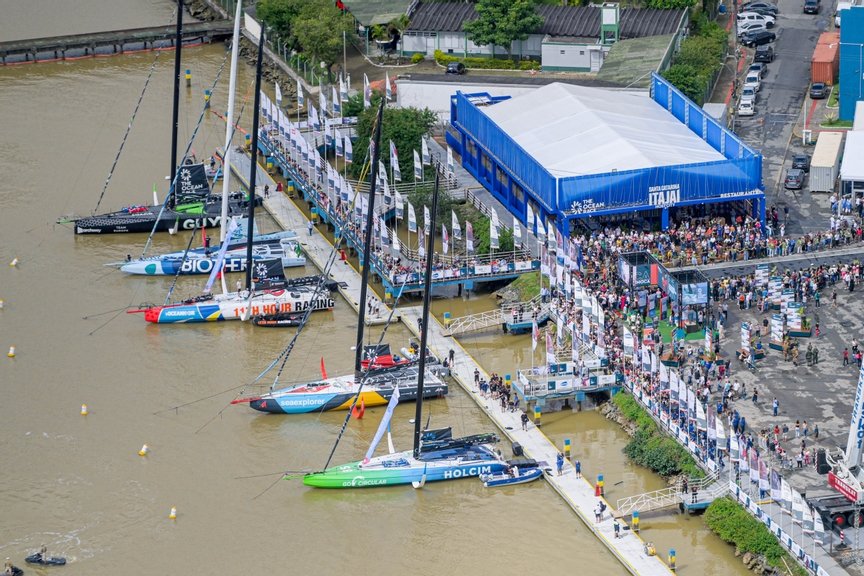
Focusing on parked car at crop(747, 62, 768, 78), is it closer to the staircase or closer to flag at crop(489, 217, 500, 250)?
flag at crop(489, 217, 500, 250)

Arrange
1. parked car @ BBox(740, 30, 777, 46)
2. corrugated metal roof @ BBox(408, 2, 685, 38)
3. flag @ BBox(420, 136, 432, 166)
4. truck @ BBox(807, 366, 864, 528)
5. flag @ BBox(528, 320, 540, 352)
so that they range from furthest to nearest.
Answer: parked car @ BBox(740, 30, 777, 46), corrugated metal roof @ BBox(408, 2, 685, 38), flag @ BBox(420, 136, 432, 166), flag @ BBox(528, 320, 540, 352), truck @ BBox(807, 366, 864, 528)

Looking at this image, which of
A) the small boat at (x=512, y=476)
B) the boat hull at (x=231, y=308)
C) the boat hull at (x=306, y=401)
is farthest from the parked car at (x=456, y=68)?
the small boat at (x=512, y=476)

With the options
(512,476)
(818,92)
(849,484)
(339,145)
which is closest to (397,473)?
(512,476)

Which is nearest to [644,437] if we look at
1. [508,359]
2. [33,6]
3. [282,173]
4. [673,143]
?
[508,359]

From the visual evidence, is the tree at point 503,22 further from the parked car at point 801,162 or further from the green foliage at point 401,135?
the parked car at point 801,162

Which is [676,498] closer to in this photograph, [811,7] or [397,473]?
[397,473]

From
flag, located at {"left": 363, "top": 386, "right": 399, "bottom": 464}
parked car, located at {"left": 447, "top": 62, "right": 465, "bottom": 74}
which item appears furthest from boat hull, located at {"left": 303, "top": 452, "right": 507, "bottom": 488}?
parked car, located at {"left": 447, "top": 62, "right": 465, "bottom": 74}

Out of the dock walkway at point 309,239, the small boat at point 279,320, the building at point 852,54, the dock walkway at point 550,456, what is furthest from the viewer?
the building at point 852,54
